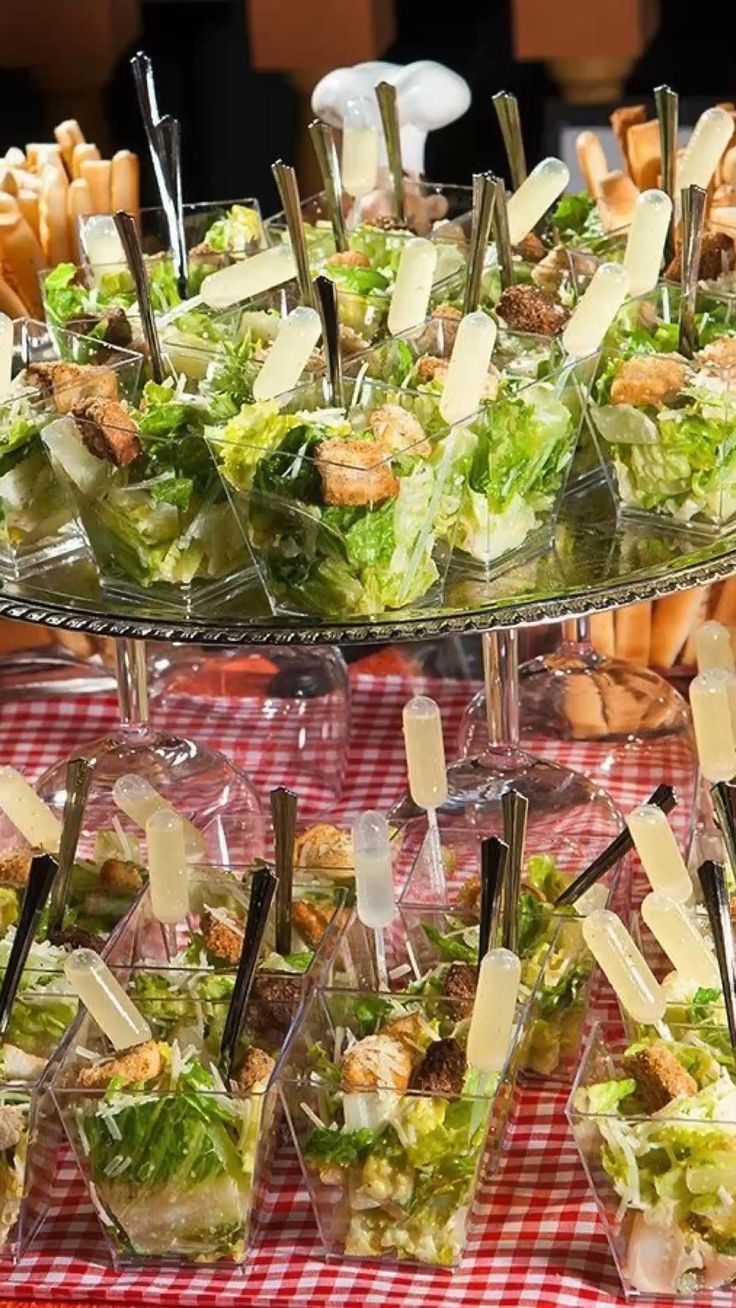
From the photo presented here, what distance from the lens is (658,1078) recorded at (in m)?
1.54

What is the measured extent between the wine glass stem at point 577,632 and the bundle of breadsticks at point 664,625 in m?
0.02

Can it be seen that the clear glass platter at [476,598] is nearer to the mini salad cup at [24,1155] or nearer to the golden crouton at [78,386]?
the golden crouton at [78,386]

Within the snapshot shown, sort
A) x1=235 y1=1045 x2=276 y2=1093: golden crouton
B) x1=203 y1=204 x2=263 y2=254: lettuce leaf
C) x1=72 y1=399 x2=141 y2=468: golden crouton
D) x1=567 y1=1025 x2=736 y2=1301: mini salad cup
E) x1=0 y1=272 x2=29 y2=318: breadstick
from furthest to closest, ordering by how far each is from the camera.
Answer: x1=0 y1=272 x2=29 y2=318: breadstick, x1=203 y1=204 x2=263 y2=254: lettuce leaf, x1=72 y1=399 x2=141 y2=468: golden crouton, x1=235 y1=1045 x2=276 y2=1093: golden crouton, x1=567 y1=1025 x2=736 y2=1301: mini salad cup

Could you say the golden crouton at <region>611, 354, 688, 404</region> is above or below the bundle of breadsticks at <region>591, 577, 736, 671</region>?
above

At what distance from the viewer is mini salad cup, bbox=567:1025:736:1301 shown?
4.91 ft

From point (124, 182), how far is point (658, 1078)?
1.36 metres

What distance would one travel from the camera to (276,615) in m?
1.75

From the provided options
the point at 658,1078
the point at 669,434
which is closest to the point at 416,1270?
the point at 658,1078

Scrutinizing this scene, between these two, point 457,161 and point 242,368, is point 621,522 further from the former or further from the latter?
point 457,161

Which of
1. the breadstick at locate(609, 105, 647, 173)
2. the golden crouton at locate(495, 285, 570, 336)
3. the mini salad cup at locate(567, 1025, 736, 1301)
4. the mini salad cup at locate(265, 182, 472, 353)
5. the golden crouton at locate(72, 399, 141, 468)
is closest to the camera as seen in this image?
the mini salad cup at locate(567, 1025, 736, 1301)

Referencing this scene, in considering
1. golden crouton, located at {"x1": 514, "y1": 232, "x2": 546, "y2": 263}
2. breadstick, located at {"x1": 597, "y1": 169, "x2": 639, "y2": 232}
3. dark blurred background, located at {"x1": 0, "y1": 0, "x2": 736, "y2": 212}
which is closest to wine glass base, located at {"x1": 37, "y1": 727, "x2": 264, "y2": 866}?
golden crouton, located at {"x1": 514, "y1": 232, "x2": 546, "y2": 263}

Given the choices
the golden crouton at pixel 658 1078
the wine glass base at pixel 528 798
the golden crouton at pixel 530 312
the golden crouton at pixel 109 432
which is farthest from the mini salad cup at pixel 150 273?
the golden crouton at pixel 658 1078

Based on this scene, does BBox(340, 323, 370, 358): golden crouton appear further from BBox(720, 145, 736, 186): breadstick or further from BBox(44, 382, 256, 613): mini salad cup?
BBox(720, 145, 736, 186): breadstick

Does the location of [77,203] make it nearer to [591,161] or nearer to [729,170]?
[591,161]
